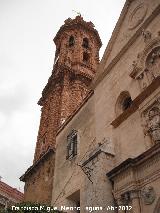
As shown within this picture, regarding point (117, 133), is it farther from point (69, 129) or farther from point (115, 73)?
point (69, 129)

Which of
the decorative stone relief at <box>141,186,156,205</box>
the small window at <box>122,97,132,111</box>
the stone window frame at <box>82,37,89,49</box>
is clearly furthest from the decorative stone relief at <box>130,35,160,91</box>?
the stone window frame at <box>82,37,89,49</box>

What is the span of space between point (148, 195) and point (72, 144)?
623 centimetres

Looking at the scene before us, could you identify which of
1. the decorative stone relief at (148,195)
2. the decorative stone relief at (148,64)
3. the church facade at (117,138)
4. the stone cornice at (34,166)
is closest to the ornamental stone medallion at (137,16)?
the church facade at (117,138)

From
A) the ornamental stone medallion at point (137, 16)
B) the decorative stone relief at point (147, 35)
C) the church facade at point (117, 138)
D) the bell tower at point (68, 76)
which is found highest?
the bell tower at point (68, 76)

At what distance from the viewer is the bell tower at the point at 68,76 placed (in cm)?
2275

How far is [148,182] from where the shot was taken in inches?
307

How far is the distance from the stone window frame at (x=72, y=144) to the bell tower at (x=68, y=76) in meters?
5.26

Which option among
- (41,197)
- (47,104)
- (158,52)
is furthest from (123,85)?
(47,104)

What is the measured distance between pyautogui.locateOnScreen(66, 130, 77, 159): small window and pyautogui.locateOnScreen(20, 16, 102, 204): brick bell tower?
2204 mm

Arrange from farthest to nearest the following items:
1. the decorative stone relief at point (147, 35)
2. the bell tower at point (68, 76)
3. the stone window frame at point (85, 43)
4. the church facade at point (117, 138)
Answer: the stone window frame at point (85, 43), the bell tower at point (68, 76), the decorative stone relief at point (147, 35), the church facade at point (117, 138)

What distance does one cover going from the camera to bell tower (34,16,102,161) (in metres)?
22.8

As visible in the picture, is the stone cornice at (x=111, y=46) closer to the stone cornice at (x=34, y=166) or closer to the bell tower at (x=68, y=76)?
the stone cornice at (x=34, y=166)

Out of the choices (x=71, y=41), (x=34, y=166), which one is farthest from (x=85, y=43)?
(x=34, y=166)

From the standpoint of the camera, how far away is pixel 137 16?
40.7 ft
